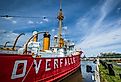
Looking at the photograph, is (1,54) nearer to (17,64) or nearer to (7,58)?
(7,58)

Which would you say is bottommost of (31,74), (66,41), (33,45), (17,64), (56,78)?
(56,78)

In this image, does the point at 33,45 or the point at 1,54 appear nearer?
the point at 1,54

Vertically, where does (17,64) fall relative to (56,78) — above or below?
above

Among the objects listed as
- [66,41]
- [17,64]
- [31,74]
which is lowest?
[31,74]

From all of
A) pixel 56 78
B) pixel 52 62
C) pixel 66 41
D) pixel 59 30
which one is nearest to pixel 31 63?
pixel 52 62

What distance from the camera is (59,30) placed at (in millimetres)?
29750

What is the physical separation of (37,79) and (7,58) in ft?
12.1

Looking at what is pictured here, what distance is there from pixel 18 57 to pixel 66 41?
2403cm

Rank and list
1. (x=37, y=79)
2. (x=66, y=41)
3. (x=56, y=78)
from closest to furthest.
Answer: (x=37, y=79) → (x=56, y=78) → (x=66, y=41)

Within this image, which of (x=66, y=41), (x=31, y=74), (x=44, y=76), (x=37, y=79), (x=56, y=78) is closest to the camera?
(x=31, y=74)

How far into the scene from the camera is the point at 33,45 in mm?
14852

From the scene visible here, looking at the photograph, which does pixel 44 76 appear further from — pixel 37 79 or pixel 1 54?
pixel 1 54

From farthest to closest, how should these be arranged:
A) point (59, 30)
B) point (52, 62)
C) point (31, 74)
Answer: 1. point (59, 30)
2. point (52, 62)
3. point (31, 74)

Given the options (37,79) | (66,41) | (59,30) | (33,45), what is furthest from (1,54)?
(66,41)
